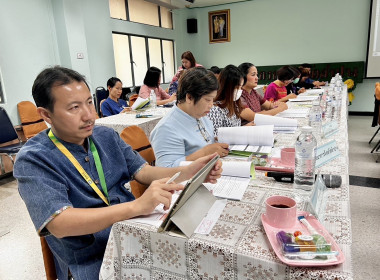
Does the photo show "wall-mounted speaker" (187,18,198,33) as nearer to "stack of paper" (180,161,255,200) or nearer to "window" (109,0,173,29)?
"window" (109,0,173,29)

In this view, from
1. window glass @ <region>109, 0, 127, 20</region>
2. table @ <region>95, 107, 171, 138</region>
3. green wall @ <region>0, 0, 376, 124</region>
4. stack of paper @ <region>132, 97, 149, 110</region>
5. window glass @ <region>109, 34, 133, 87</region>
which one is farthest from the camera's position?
window glass @ <region>109, 34, 133, 87</region>

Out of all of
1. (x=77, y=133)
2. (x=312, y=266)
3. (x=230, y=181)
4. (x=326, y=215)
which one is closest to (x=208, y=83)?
(x=230, y=181)

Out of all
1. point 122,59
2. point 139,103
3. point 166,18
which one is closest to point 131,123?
point 139,103

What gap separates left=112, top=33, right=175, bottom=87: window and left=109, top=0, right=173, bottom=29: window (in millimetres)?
363

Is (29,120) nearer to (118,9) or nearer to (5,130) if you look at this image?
(5,130)

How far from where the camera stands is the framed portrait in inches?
278

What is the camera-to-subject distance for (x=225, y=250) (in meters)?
0.65

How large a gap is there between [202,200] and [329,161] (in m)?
0.69

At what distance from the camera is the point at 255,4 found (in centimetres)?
671

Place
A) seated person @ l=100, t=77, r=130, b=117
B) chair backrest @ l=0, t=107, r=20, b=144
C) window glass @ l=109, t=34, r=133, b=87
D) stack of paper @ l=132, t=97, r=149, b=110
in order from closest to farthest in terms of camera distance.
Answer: chair backrest @ l=0, t=107, r=20, b=144, stack of paper @ l=132, t=97, r=149, b=110, seated person @ l=100, t=77, r=130, b=117, window glass @ l=109, t=34, r=133, b=87

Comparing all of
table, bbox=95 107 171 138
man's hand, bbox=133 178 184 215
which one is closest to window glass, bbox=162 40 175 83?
table, bbox=95 107 171 138

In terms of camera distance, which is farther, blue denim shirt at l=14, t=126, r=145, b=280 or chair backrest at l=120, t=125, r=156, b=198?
chair backrest at l=120, t=125, r=156, b=198

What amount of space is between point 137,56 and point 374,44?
5.02m

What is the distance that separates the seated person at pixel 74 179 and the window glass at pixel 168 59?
20.3ft
